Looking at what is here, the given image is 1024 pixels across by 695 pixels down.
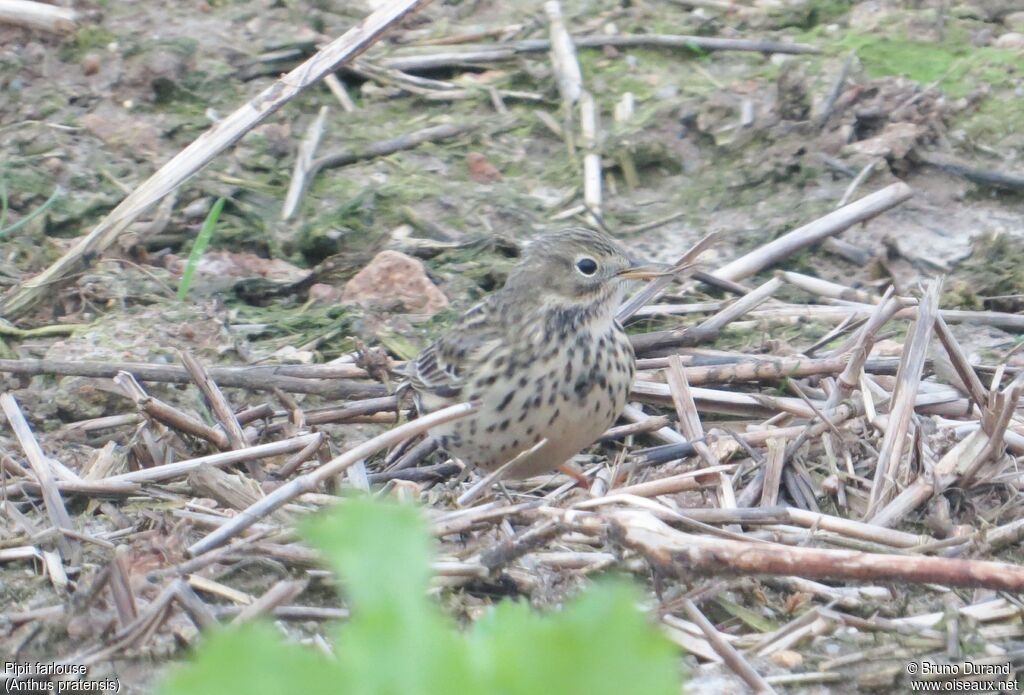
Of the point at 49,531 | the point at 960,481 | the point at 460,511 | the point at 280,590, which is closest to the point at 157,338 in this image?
the point at 49,531

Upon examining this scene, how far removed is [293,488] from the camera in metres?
3.73

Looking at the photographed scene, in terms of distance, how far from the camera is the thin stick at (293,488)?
3.74 metres

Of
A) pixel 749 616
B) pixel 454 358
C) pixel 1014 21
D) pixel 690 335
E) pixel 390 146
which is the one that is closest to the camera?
pixel 749 616

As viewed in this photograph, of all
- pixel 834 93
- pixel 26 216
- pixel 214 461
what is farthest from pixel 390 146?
pixel 214 461

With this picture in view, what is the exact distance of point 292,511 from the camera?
4.25 meters

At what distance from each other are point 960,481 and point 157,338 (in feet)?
12.4

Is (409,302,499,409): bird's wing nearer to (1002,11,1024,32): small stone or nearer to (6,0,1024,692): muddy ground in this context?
(6,0,1024,692): muddy ground

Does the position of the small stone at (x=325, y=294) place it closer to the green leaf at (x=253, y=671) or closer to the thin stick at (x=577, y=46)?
the thin stick at (x=577, y=46)

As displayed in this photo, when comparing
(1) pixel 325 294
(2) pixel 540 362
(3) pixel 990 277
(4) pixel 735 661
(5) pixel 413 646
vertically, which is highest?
(5) pixel 413 646

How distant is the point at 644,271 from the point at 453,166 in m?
2.97

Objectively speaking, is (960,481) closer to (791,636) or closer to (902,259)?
(791,636)

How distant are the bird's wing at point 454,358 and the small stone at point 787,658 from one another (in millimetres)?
2156

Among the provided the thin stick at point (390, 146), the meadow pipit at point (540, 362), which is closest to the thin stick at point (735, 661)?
the meadow pipit at point (540, 362)

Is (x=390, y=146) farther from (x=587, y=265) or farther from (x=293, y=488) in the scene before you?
(x=293, y=488)
